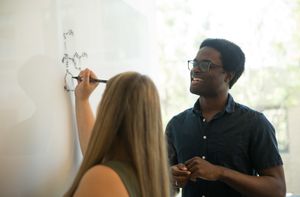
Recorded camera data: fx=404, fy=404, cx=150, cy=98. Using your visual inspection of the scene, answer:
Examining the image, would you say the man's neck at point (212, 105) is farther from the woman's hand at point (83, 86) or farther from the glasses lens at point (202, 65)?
the woman's hand at point (83, 86)

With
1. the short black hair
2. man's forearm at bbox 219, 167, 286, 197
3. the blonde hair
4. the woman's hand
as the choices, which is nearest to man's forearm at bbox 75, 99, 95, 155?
the woman's hand

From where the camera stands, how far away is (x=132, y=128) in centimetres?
104

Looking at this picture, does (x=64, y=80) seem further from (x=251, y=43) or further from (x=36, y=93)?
(x=251, y=43)

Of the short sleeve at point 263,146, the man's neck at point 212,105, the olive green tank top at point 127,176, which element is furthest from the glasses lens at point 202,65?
the olive green tank top at point 127,176

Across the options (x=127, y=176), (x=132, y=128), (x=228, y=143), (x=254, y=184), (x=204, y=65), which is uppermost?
(x=204, y=65)

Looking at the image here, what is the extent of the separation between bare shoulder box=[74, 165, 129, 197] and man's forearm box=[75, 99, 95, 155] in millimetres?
466

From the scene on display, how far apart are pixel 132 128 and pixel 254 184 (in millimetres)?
793

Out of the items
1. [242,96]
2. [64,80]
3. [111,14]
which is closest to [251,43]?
[242,96]

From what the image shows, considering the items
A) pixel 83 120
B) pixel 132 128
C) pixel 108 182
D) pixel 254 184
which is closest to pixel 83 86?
pixel 83 120

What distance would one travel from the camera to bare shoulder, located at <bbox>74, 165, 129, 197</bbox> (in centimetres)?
94

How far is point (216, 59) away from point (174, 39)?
4.00 ft

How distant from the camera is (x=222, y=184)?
1.77m

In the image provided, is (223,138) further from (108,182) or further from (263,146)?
(108,182)

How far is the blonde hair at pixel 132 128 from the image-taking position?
103 centimetres
